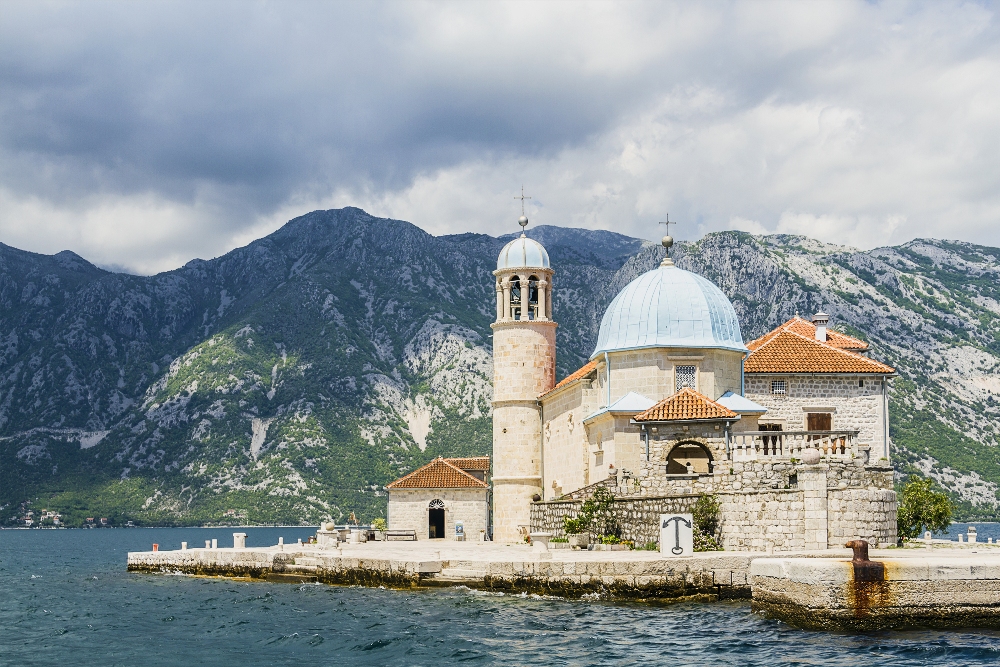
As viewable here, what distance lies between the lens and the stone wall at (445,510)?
195 feet

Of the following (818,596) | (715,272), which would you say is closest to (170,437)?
(715,272)

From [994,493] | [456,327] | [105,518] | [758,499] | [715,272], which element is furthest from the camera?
[456,327]

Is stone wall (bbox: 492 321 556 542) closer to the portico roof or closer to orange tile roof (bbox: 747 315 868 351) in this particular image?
orange tile roof (bbox: 747 315 868 351)

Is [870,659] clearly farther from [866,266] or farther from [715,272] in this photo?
[866,266]

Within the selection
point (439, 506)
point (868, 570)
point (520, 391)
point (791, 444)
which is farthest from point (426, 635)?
point (439, 506)

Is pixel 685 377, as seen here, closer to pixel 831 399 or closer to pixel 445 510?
pixel 831 399

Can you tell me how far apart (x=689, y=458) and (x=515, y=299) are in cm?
1799

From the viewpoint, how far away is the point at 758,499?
32031 mm

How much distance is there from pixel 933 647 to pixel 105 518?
17982 cm

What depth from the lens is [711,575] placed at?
96.4 feet

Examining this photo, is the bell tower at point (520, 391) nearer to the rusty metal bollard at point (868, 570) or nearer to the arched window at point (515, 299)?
the arched window at point (515, 299)

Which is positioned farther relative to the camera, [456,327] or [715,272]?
[456,327]

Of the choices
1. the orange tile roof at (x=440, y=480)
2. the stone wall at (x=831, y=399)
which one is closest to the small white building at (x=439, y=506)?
the orange tile roof at (x=440, y=480)

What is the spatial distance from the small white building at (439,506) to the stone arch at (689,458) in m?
21.9
